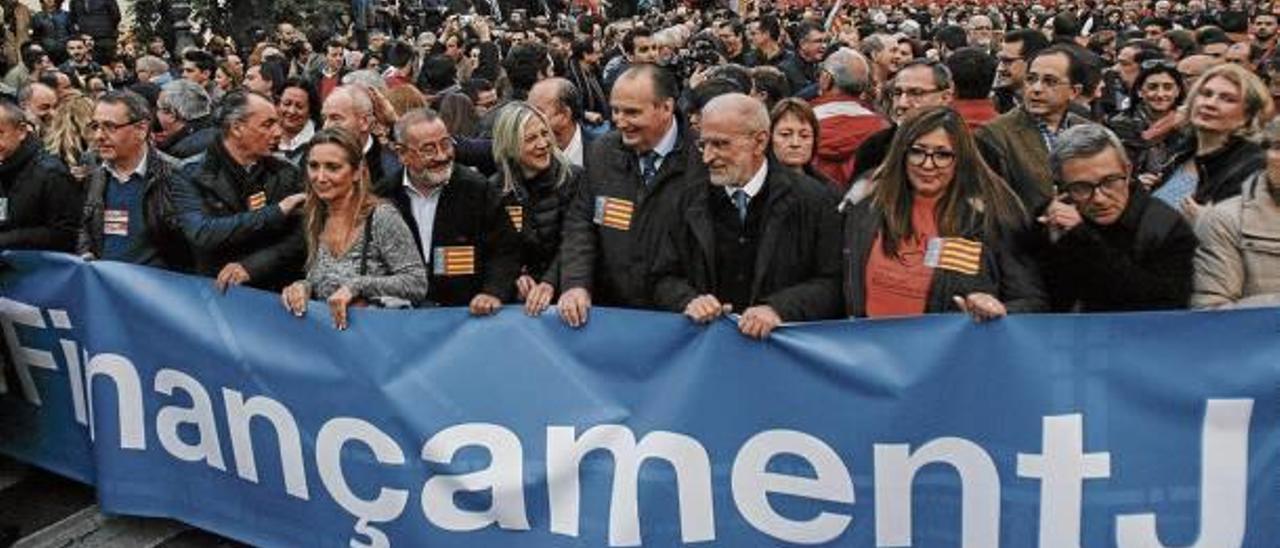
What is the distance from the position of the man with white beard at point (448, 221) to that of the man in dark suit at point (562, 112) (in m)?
1.23

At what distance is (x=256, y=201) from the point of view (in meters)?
5.38

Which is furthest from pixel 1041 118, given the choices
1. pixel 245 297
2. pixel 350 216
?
pixel 245 297

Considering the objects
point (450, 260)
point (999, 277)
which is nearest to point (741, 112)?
point (999, 277)

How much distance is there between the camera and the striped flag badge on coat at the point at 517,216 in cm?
520

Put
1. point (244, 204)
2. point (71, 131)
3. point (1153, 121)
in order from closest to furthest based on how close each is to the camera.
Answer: point (244, 204) < point (71, 131) < point (1153, 121)

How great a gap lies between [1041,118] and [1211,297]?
6.50 ft

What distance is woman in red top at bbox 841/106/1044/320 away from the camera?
4172 mm

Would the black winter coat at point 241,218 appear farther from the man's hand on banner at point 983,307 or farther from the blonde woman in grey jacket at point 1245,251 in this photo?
the blonde woman in grey jacket at point 1245,251

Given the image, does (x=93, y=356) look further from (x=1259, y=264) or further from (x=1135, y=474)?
(x=1259, y=264)

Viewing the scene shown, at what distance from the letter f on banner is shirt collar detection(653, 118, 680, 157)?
2115 millimetres

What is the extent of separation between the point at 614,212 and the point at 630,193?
0.30 feet

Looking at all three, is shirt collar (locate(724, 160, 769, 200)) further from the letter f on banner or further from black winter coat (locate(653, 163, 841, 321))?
the letter f on banner

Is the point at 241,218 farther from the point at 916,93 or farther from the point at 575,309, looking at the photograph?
the point at 916,93

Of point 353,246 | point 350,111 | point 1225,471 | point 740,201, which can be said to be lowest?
point 1225,471
